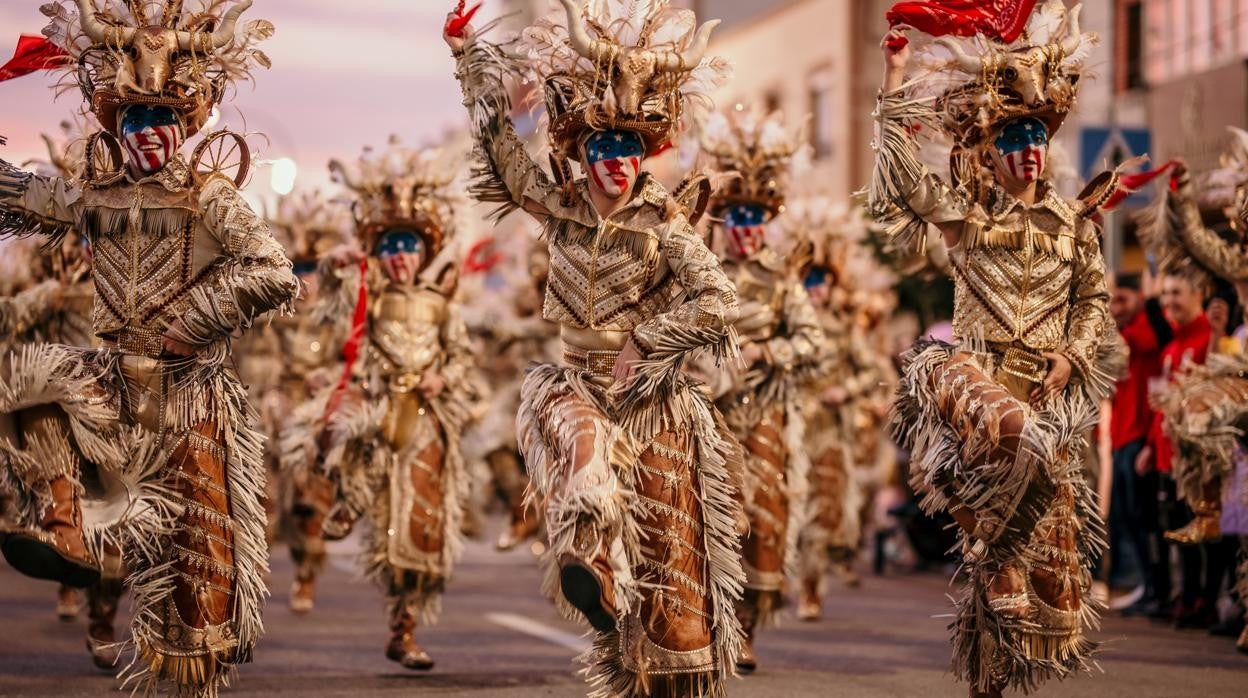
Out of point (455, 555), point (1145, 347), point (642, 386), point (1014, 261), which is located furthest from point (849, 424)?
point (642, 386)

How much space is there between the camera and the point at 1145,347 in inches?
504

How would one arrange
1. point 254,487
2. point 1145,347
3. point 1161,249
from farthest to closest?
point 1145,347 < point 1161,249 < point 254,487

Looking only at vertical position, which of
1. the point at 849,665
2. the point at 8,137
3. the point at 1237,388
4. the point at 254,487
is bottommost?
the point at 849,665

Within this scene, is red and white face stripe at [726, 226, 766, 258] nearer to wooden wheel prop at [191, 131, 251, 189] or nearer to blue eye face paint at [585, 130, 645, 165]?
blue eye face paint at [585, 130, 645, 165]

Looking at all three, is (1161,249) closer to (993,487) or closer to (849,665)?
(849,665)

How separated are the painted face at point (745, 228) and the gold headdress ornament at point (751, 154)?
0.04 m

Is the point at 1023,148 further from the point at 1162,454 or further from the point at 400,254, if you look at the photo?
the point at 1162,454

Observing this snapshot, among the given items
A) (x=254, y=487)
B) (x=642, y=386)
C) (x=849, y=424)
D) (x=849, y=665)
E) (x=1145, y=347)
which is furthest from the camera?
(x=849, y=424)

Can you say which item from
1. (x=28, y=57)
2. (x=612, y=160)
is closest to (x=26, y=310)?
(x=28, y=57)

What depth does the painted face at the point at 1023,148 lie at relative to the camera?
25.9 feet

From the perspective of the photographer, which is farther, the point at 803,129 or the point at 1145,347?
the point at 1145,347

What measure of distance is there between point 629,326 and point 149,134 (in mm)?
2226

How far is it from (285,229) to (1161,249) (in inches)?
269

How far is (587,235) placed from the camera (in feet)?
24.4
